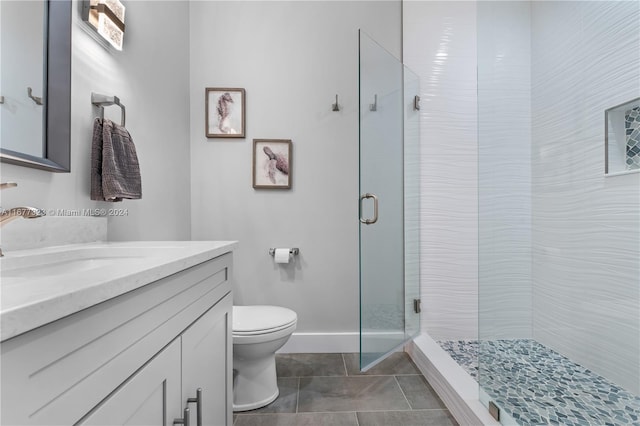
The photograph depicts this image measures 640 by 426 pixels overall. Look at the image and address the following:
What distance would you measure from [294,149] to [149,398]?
6.14ft

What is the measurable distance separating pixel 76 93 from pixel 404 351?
2348 mm

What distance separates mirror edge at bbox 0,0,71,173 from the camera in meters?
1.12

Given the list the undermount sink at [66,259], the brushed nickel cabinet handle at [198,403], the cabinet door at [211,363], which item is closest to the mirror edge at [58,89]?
the undermount sink at [66,259]

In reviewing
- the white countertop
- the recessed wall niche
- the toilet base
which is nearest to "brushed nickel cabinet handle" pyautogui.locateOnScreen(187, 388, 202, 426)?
the white countertop

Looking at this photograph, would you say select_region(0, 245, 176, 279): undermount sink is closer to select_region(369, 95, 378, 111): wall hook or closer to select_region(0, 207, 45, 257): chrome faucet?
select_region(0, 207, 45, 257): chrome faucet

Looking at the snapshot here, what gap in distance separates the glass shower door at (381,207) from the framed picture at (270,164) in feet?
2.19

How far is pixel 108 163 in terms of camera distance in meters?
1.32

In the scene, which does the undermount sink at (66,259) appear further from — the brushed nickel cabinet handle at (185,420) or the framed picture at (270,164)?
the framed picture at (270,164)

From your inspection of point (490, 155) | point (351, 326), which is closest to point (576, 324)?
point (490, 155)

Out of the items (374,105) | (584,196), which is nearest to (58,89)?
(374,105)

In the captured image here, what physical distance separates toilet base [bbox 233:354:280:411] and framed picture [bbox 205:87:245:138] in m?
1.46

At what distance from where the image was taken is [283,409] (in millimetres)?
1599

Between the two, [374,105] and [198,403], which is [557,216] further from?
[198,403]

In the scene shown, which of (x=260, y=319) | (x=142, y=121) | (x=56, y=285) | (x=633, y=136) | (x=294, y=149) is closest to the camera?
(x=56, y=285)
